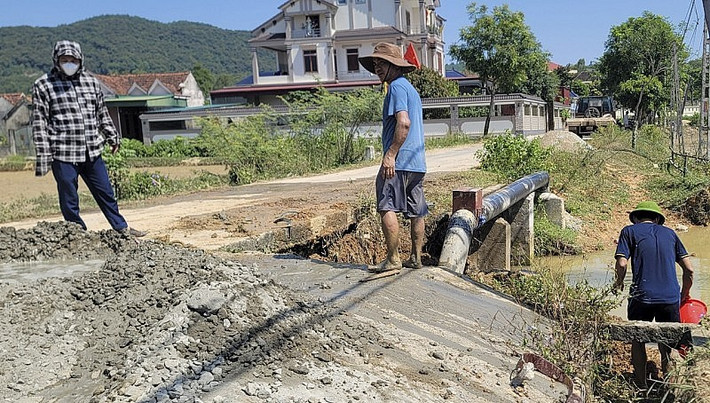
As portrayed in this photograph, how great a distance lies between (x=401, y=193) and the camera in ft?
17.3

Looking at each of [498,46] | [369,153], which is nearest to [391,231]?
[369,153]

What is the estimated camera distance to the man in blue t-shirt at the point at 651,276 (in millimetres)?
5004

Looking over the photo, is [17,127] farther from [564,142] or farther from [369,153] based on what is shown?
[564,142]

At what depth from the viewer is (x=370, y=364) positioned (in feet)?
12.3

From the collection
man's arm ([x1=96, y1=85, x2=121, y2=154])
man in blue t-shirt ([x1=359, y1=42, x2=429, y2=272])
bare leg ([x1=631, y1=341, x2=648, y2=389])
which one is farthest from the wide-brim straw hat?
man's arm ([x1=96, y1=85, x2=121, y2=154])

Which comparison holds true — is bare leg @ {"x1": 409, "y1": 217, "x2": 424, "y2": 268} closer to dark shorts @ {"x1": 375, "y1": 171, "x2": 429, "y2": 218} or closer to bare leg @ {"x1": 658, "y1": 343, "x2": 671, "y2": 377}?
dark shorts @ {"x1": 375, "y1": 171, "x2": 429, "y2": 218}

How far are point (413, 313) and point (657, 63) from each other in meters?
36.2

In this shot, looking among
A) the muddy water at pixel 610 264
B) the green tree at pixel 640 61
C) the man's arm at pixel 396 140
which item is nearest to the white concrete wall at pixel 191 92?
the green tree at pixel 640 61

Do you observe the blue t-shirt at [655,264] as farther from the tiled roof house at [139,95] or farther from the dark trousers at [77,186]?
the tiled roof house at [139,95]

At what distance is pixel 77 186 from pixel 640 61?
36.7m

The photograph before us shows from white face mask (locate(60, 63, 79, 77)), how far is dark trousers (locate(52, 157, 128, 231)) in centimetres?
85

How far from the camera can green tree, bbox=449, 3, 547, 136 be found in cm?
3622

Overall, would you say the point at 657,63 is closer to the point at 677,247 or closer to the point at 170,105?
the point at 170,105

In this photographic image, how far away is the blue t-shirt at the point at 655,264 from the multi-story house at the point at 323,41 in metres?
39.9
